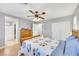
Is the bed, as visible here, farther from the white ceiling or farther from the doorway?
the white ceiling

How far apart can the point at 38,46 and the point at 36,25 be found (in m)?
0.33

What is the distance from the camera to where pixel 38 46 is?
1.70 meters

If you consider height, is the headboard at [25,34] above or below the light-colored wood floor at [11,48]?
above

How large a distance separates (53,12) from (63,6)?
175mm

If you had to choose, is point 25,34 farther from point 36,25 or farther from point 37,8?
point 37,8

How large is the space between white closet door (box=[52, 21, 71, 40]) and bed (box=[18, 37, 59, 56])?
10cm

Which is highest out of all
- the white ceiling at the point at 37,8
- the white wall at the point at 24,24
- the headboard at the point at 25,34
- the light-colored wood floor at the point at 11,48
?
the white ceiling at the point at 37,8

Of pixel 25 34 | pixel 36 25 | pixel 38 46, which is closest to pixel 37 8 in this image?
pixel 36 25

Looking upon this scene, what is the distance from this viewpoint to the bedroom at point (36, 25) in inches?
66.8

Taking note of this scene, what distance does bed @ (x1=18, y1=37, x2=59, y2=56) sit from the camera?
168cm

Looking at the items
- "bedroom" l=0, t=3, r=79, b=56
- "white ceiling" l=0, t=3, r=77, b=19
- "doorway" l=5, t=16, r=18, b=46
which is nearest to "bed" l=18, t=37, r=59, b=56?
"bedroom" l=0, t=3, r=79, b=56

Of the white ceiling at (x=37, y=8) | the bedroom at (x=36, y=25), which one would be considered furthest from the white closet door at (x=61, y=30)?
the white ceiling at (x=37, y=8)

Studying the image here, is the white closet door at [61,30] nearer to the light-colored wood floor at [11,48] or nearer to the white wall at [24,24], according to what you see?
the white wall at [24,24]

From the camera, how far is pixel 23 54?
1.75m
